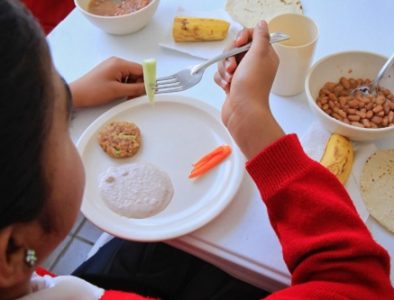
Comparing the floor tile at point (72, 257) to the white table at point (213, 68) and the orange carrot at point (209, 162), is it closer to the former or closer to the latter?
the white table at point (213, 68)

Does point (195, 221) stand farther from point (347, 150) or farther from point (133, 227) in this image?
point (347, 150)

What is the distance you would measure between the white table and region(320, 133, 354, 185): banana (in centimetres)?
7

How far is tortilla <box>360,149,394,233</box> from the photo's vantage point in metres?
0.67

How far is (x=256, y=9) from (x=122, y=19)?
1.08ft

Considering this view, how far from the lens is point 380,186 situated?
28.0 inches

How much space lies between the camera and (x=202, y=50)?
3.19 ft

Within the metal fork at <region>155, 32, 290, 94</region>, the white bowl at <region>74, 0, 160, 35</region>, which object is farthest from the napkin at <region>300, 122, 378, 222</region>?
the white bowl at <region>74, 0, 160, 35</region>

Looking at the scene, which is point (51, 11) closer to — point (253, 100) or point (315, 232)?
point (253, 100)

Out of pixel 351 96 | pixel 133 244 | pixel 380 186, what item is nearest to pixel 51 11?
pixel 133 244

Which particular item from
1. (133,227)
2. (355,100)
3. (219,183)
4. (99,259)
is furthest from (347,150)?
(99,259)

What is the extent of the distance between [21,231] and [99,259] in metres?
0.48

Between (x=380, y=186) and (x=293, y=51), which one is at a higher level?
(x=293, y=51)

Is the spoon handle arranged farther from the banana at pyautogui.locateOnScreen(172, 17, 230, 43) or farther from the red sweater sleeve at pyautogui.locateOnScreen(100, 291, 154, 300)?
the red sweater sleeve at pyautogui.locateOnScreen(100, 291, 154, 300)

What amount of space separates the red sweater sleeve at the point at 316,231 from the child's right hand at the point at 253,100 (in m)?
0.06
